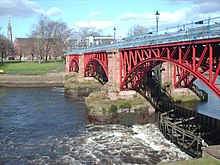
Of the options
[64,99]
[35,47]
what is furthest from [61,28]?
[64,99]

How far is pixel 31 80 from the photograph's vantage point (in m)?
67.4

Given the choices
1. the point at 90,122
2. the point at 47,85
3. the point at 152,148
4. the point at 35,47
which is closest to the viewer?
the point at 152,148

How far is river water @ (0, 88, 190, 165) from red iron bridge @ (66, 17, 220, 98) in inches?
222

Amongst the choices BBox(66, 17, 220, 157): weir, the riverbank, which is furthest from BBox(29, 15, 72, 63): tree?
BBox(66, 17, 220, 157): weir

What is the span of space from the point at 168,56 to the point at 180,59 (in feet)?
5.74

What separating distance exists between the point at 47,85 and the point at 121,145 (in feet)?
151

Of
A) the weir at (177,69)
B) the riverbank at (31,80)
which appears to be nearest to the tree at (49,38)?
the riverbank at (31,80)

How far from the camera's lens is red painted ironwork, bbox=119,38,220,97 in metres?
16.8

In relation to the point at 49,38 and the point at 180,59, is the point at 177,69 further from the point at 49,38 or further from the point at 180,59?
the point at 49,38

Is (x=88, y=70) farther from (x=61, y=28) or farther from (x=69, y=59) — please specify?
(x=61, y=28)

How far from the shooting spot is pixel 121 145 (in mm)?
22688

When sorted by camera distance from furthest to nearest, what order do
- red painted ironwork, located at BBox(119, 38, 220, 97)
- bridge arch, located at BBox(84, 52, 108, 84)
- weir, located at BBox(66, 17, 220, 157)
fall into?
bridge arch, located at BBox(84, 52, 108, 84) < weir, located at BBox(66, 17, 220, 157) < red painted ironwork, located at BBox(119, 38, 220, 97)

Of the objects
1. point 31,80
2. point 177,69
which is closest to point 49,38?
point 31,80

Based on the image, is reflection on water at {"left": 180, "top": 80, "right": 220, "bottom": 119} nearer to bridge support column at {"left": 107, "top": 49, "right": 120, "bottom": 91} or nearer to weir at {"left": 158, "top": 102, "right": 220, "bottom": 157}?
weir at {"left": 158, "top": 102, "right": 220, "bottom": 157}
